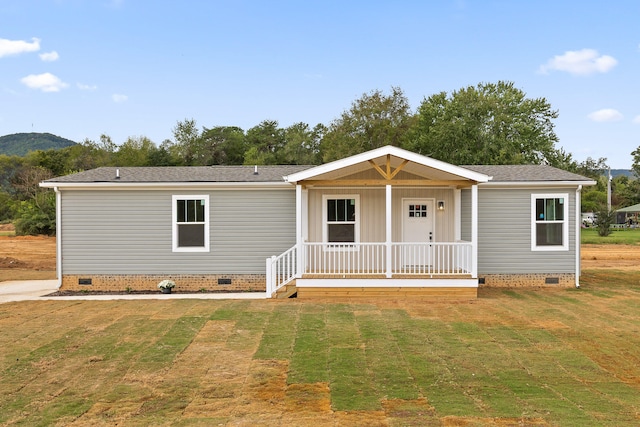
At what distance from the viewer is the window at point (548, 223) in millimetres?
14508

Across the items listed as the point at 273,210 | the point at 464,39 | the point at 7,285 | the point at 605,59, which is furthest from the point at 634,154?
the point at 7,285

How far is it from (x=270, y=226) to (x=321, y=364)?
24.0ft

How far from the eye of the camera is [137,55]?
30812mm

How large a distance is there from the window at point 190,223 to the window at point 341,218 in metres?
3.44

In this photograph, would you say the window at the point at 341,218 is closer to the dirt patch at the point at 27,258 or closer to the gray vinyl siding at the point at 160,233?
the gray vinyl siding at the point at 160,233

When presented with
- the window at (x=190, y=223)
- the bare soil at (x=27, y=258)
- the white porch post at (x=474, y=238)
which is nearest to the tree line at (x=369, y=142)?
the bare soil at (x=27, y=258)

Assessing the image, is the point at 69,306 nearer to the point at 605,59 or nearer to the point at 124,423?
the point at 124,423

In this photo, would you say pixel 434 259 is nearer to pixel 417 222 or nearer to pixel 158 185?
pixel 417 222

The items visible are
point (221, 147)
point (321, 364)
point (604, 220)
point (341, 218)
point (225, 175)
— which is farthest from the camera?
point (221, 147)

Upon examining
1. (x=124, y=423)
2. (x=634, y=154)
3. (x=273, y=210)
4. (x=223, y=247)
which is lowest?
(x=124, y=423)

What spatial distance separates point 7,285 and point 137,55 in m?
19.3

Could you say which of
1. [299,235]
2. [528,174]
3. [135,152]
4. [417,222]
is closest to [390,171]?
[417,222]

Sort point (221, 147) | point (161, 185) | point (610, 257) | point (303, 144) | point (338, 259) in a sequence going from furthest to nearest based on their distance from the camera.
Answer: point (221, 147), point (303, 144), point (610, 257), point (161, 185), point (338, 259)

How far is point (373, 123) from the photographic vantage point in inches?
2002
